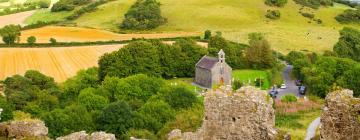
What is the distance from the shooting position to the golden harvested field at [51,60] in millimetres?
90688

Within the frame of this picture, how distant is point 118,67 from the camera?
87688 millimetres

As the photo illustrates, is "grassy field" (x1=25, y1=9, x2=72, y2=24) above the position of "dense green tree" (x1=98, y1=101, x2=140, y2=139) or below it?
below

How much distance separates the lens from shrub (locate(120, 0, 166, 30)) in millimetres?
139875

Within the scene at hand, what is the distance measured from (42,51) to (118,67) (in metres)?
22.7

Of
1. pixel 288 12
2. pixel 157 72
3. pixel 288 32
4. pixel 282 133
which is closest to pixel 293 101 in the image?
pixel 157 72

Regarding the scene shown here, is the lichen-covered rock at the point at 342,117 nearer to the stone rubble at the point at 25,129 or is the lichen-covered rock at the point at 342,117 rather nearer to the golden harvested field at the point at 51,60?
the stone rubble at the point at 25,129

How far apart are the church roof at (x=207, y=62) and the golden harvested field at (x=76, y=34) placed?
110ft

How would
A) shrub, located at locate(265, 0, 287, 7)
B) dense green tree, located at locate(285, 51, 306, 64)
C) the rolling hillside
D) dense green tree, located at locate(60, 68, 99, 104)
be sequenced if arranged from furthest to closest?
shrub, located at locate(265, 0, 287, 7), the rolling hillside, dense green tree, located at locate(285, 51, 306, 64), dense green tree, located at locate(60, 68, 99, 104)

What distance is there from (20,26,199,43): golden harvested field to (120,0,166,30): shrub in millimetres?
8957

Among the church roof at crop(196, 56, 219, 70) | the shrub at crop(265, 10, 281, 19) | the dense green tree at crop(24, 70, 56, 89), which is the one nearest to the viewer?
the dense green tree at crop(24, 70, 56, 89)

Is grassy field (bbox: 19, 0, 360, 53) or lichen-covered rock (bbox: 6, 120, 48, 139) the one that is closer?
lichen-covered rock (bbox: 6, 120, 48, 139)

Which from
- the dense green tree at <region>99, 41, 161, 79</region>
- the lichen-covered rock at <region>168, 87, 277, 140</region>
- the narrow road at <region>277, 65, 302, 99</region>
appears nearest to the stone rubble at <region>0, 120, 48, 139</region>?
the lichen-covered rock at <region>168, 87, 277, 140</region>

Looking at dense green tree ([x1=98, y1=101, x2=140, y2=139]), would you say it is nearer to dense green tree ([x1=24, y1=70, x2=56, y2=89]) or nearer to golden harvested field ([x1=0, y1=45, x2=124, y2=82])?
dense green tree ([x1=24, y1=70, x2=56, y2=89])

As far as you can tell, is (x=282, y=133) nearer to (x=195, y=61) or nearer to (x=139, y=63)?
(x=139, y=63)
